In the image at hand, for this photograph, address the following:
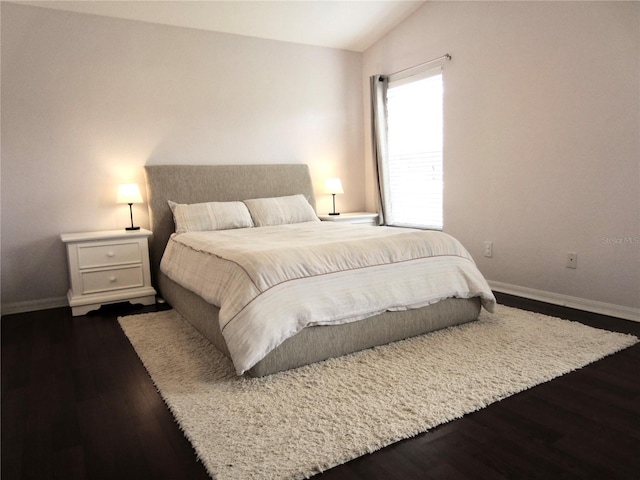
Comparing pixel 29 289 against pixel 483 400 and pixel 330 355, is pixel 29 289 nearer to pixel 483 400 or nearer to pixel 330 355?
pixel 330 355

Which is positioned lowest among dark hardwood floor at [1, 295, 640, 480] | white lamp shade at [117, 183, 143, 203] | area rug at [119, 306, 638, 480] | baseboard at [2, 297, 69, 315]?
dark hardwood floor at [1, 295, 640, 480]

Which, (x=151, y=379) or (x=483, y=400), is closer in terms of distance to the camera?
(x=483, y=400)

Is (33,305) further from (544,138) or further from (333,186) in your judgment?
(544,138)

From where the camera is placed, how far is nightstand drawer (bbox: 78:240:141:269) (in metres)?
3.57

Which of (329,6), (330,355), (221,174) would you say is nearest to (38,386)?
(330,355)

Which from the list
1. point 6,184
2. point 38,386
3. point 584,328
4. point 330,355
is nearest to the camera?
point 38,386

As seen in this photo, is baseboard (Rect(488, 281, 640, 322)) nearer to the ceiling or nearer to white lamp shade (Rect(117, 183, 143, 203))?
the ceiling

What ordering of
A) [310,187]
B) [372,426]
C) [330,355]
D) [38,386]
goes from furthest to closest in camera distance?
[310,187] < [330,355] < [38,386] < [372,426]

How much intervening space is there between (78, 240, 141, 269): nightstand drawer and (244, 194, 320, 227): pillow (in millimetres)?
1079

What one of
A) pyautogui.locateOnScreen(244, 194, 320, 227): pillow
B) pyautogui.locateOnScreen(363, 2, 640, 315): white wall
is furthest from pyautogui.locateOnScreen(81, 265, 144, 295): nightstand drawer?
pyautogui.locateOnScreen(363, 2, 640, 315): white wall

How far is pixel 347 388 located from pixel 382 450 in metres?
0.48

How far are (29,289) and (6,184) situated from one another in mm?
867

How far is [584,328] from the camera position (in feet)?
9.20

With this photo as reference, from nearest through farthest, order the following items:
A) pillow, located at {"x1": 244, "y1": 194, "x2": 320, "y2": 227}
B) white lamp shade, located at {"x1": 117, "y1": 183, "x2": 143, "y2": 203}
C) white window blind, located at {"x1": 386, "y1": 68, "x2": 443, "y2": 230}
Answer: white lamp shade, located at {"x1": 117, "y1": 183, "x2": 143, "y2": 203} → pillow, located at {"x1": 244, "y1": 194, "x2": 320, "y2": 227} → white window blind, located at {"x1": 386, "y1": 68, "x2": 443, "y2": 230}
